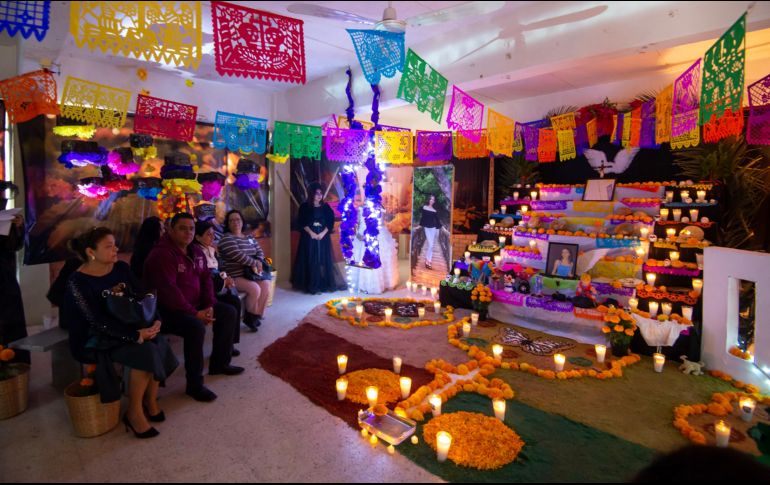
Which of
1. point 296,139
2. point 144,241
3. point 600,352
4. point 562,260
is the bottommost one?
point 600,352

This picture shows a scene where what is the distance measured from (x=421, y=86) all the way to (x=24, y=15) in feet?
9.16

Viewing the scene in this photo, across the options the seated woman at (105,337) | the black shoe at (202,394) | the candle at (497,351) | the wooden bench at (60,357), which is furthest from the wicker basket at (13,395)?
the candle at (497,351)

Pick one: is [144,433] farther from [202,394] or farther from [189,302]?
[189,302]

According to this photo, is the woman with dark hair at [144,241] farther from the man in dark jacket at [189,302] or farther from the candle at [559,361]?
the candle at [559,361]

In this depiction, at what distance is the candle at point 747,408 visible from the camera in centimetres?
270

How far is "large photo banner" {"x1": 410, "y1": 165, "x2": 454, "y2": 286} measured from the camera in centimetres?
679

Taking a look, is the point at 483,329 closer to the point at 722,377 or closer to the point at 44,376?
the point at 722,377

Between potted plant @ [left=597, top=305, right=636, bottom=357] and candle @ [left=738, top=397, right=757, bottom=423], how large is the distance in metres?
1.06

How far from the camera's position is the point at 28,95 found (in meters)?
3.50

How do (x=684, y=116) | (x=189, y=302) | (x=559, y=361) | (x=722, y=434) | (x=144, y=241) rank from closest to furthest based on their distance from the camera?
Answer: 1. (x=722, y=434)
2. (x=189, y=302)
3. (x=559, y=361)
4. (x=684, y=116)
5. (x=144, y=241)

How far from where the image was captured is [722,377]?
3381 millimetres

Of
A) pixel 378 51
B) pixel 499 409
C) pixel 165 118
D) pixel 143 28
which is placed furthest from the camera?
pixel 165 118

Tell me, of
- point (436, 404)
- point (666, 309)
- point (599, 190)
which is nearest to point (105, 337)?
point (436, 404)

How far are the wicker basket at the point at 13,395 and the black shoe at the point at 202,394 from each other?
1.06 metres
